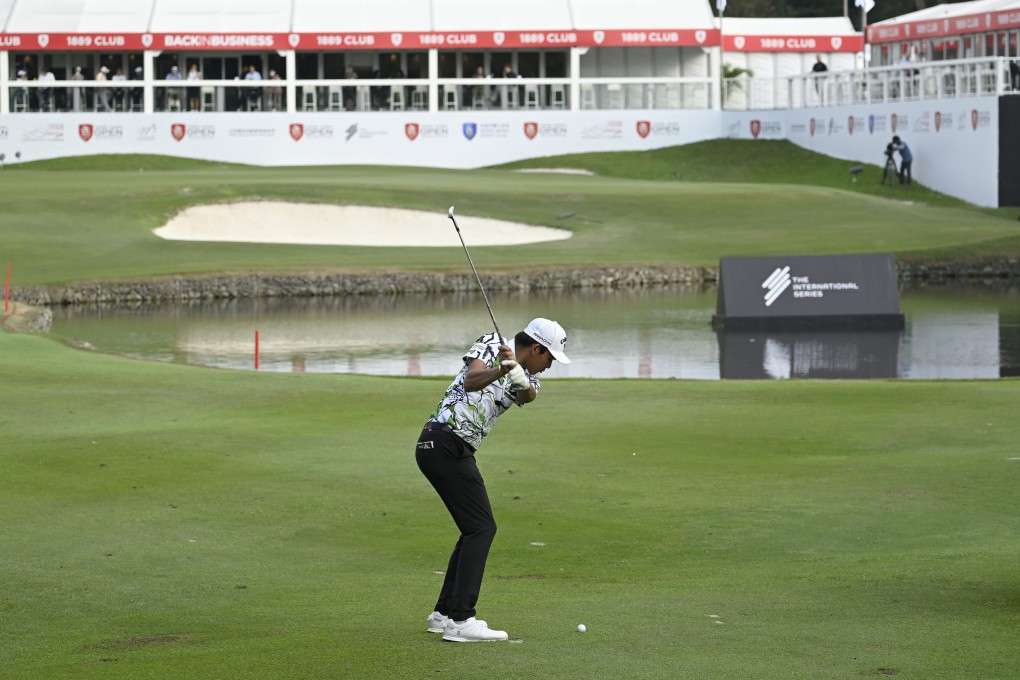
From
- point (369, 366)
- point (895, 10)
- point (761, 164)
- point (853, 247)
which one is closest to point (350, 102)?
point (761, 164)

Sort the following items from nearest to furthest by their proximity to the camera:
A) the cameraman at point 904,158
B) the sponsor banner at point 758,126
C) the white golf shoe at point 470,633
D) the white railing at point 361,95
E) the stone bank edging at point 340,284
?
the white golf shoe at point 470,633
the stone bank edging at point 340,284
the cameraman at point 904,158
the sponsor banner at point 758,126
the white railing at point 361,95

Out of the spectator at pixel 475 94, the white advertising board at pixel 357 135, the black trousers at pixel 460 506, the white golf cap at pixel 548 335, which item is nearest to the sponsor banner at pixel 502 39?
the spectator at pixel 475 94

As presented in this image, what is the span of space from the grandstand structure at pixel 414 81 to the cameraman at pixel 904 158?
73.8 inches

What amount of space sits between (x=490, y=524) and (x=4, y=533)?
15.9 feet

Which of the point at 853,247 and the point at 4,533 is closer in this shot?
the point at 4,533

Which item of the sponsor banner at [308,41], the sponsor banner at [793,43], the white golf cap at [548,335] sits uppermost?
the sponsor banner at [793,43]

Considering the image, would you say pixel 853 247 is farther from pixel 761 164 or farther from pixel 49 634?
pixel 49 634

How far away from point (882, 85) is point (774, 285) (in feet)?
109

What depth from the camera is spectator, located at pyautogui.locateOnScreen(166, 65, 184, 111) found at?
74125 millimetres

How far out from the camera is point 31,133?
72.0 metres

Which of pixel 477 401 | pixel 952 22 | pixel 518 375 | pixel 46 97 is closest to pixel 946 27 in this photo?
pixel 952 22

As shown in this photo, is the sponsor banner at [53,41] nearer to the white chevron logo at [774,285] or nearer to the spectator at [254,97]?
the spectator at [254,97]

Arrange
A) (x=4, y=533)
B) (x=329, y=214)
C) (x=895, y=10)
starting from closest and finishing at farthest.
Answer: (x=4, y=533)
(x=329, y=214)
(x=895, y=10)

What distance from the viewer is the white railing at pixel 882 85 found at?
59.9 meters
